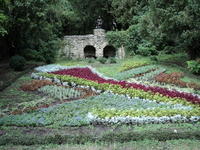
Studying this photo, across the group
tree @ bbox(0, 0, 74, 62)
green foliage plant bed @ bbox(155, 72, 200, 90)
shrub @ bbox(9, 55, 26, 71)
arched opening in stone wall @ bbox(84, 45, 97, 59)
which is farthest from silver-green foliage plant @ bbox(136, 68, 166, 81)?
arched opening in stone wall @ bbox(84, 45, 97, 59)

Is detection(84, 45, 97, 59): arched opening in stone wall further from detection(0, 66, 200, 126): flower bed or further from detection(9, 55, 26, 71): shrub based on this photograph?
detection(0, 66, 200, 126): flower bed

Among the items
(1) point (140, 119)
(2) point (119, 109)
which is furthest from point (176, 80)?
(1) point (140, 119)

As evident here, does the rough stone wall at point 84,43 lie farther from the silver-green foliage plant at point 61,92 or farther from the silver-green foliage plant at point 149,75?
the silver-green foliage plant at point 61,92

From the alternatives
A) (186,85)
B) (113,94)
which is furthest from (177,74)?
(113,94)

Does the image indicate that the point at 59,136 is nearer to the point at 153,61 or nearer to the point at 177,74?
the point at 177,74

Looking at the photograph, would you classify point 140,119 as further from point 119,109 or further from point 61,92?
point 61,92

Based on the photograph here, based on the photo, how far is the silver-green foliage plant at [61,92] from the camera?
7.71 metres

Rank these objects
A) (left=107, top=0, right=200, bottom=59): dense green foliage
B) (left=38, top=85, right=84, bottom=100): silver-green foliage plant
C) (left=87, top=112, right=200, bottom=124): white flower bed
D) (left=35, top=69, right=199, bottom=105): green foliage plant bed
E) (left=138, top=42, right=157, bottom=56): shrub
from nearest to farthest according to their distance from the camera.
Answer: (left=87, top=112, right=200, bottom=124): white flower bed → (left=35, top=69, right=199, bottom=105): green foliage plant bed → (left=38, top=85, right=84, bottom=100): silver-green foliage plant → (left=107, top=0, right=200, bottom=59): dense green foliage → (left=138, top=42, right=157, bottom=56): shrub

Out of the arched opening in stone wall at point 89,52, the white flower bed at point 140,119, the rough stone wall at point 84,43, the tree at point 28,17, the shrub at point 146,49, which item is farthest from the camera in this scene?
the arched opening in stone wall at point 89,52

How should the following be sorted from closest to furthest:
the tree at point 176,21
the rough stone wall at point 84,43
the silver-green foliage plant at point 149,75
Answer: the silver-green foliage plant at point 149,75 < the tree at point 176,21 < the rough stone wall at point 84,43

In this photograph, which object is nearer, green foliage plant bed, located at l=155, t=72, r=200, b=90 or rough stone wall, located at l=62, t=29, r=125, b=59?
green foliage plant bed, located at l=155, t=72, r=200, b=90

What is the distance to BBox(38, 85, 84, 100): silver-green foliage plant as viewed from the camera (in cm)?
771

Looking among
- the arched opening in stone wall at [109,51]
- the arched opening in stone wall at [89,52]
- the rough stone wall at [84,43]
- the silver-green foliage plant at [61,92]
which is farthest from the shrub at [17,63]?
the arched opening in stone wall at [109,51]

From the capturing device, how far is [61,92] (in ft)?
25.7
